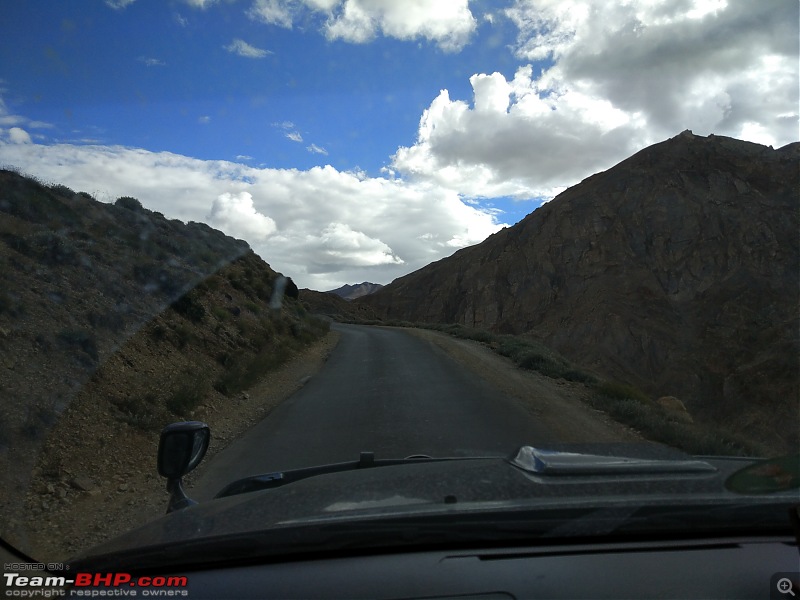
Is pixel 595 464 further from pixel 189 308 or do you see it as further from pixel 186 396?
pixel 189 308

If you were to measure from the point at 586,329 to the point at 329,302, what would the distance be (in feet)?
167

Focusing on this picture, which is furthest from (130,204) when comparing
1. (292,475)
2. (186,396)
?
(292,475)

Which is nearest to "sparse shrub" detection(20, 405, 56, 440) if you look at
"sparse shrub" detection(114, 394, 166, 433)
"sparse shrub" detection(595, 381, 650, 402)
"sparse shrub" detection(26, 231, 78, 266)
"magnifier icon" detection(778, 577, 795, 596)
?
"sparse shrub" detection(114, 394, 166, 433)

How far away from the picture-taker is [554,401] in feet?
44.2

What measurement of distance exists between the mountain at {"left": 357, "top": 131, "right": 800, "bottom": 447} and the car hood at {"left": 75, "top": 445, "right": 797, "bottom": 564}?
33.1 metres

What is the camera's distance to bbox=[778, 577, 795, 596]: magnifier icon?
6.51ft

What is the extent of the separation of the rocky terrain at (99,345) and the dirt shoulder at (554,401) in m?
5.96

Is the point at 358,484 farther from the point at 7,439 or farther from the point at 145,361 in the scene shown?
the point at 145,361

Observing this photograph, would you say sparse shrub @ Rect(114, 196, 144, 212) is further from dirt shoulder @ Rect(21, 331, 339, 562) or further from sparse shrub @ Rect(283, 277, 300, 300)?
dirt shoulder @ Rect(21, 331, 339, 562)

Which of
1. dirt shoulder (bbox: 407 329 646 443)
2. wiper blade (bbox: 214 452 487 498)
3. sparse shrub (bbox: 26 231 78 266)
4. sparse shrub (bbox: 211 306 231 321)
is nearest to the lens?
wiper blade (bbox: 214 452 487 498)

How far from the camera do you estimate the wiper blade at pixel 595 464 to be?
9.09ft

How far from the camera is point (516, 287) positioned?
220 feet

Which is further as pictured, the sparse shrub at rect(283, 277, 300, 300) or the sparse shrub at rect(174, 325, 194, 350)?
the sparse shrub at rect(283, 277, 300, 300)

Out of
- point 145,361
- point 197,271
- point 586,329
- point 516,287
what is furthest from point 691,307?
point 145,361
